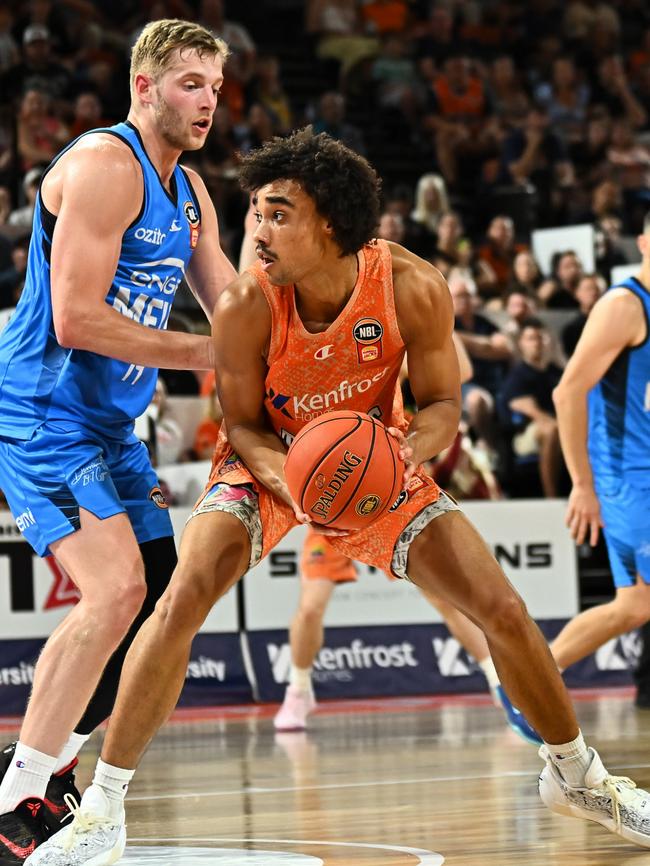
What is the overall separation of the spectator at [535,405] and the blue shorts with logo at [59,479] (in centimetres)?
632

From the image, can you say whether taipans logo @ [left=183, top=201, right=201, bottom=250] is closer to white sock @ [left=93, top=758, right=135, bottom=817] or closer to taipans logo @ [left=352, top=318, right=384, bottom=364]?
taipans logo @ [left=352, top=318, right=384, bottom=364]

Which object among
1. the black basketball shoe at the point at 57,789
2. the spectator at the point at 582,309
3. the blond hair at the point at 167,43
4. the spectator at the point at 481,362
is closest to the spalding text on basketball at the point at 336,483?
the black basketball shoe at the point at 57,789

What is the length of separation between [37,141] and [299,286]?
831cm

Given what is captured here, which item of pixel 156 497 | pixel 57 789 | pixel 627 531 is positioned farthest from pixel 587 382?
pixel 57 789

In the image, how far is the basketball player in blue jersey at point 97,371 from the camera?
3.84 m

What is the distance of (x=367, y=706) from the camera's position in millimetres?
8461

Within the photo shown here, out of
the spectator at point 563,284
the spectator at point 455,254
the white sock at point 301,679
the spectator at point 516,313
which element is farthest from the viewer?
the spectator at point 455,254

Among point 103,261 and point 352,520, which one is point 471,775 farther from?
point 103,261

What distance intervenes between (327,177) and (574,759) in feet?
5.67

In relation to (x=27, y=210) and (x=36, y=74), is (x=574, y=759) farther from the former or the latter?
(x=36, y=74)

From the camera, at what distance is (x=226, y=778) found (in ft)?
19.1

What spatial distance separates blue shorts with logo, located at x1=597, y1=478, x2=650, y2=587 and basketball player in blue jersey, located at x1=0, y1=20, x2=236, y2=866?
2.63m

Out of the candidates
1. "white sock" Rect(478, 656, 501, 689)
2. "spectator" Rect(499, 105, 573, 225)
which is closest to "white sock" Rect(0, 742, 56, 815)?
"white sock" Rect(478, 656, 501, 689)

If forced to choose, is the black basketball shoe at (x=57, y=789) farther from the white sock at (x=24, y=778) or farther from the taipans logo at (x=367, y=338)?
the taipans logo at (x=367, y=338)
